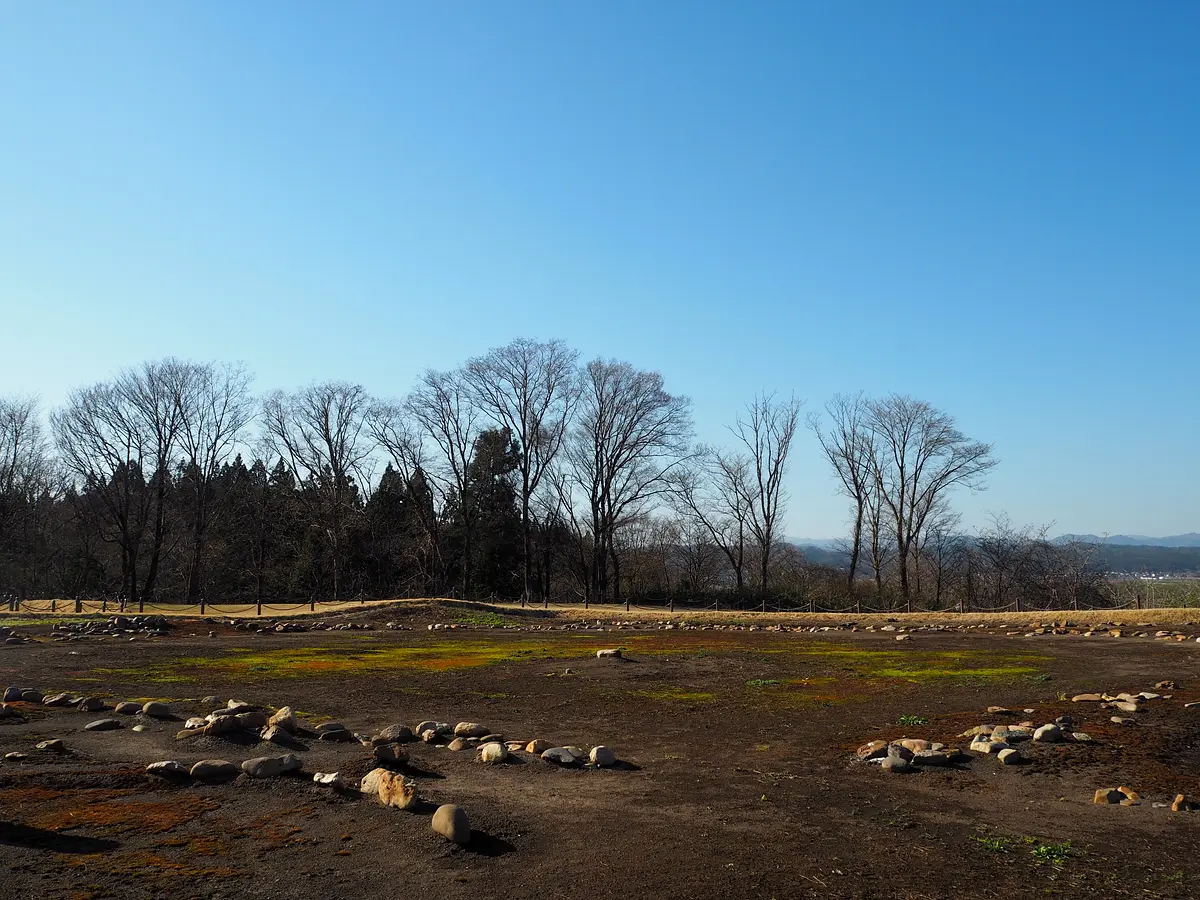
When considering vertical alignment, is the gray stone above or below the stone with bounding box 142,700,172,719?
below

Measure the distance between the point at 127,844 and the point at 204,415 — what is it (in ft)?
203

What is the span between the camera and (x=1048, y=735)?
10.5 m

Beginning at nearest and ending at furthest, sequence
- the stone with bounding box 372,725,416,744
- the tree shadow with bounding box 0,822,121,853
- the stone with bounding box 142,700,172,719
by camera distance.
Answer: the tree shadow with bounding box 0,822,121,853
the stone with bounding box 372,725,416,744
the stone with bounding box 142,700,172,719

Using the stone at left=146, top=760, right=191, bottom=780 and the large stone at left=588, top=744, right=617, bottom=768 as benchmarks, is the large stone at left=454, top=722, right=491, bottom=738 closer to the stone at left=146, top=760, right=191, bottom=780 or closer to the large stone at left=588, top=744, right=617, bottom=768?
the large stone at left=588, top=744, right=617, bottom=768

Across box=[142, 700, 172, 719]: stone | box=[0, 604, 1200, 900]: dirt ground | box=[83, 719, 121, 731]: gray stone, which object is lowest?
box=[0, 604, 1200, 900]: dirt ground

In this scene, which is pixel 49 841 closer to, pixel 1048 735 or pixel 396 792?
pixel 396 792

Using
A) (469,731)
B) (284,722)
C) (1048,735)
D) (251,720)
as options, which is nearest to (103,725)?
(251,720)

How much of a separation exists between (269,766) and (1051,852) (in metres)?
7.19

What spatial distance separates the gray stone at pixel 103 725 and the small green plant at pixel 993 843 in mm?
10251

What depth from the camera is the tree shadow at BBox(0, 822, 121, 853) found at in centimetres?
645

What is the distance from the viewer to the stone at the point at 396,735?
1051 cm

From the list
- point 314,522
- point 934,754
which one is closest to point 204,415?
point 314,522

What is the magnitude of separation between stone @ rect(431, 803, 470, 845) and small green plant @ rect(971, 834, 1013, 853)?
13.9 feet

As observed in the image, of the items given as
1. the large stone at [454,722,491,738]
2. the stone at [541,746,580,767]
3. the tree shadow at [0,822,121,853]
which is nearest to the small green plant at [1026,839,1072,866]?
the stone at [541,746,580,767]
